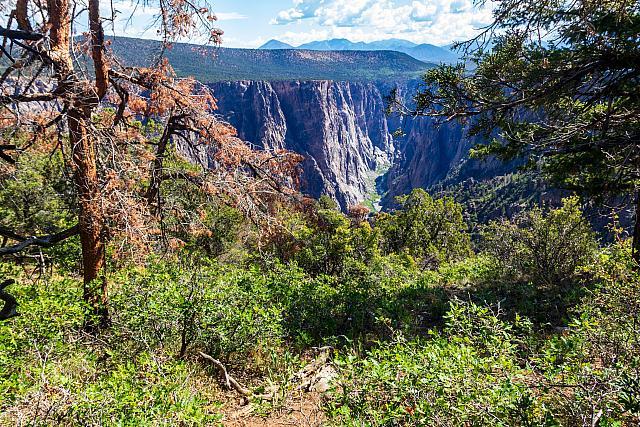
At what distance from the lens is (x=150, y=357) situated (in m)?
4.67

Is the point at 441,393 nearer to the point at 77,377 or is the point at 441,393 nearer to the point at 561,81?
the point at 77,377

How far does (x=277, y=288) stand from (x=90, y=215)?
376cm

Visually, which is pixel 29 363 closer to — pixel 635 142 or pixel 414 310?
pixel 414 310

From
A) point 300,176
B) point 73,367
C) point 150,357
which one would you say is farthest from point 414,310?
point 73,367

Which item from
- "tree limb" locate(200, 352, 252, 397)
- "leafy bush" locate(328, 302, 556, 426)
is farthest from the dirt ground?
"leafy bush" locate(328, 302, 556, 426)

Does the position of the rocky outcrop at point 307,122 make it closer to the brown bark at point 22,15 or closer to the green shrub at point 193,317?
the green shrub at point 193,317

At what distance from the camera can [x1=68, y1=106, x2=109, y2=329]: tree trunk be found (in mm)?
5191

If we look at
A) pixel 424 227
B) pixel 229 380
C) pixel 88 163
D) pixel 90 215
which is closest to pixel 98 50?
pixel 88 163

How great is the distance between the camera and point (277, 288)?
792cm

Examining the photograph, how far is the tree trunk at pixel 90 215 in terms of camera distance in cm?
519

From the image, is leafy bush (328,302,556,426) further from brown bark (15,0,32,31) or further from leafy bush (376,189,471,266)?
leafy bush (376,189,471,266)

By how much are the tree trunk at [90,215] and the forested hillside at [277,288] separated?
4cm

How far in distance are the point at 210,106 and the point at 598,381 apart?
723cm

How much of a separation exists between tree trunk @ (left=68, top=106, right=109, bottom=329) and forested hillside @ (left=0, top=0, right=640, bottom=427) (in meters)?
0.04
